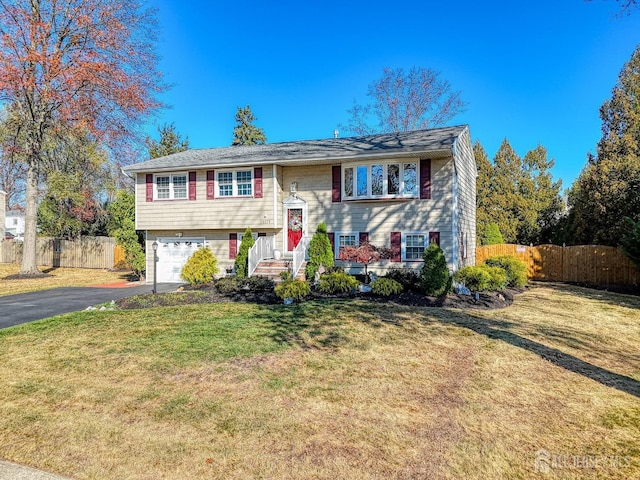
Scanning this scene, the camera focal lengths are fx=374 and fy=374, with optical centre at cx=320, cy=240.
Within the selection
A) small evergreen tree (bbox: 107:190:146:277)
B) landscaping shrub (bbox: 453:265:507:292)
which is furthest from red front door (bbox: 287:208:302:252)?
small evergreen tree (bbox: 107:190:146:277)

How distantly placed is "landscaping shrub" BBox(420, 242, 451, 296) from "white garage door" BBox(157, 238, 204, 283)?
33.5 ft

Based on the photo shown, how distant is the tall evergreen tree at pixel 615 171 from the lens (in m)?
16.5

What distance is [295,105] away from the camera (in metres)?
27.2

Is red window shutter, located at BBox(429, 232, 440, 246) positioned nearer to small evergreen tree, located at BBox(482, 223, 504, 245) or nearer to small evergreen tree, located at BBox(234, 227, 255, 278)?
small evergreen tree, located at BBox(234, 227, 255, 278)

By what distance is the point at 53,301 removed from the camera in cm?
1132

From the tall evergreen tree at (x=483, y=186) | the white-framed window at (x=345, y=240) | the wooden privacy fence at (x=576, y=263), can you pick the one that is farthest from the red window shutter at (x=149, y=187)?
the tall evergreen tree at (x=483, y=186)

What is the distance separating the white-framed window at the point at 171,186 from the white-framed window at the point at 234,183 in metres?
1.69

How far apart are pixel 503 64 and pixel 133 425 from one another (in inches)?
855

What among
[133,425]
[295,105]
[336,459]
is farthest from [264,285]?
[295,105]

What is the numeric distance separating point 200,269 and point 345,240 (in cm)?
546

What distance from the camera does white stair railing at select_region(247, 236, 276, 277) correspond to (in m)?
13.8

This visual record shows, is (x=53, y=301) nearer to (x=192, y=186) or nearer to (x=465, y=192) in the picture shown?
(x=192, y=186)

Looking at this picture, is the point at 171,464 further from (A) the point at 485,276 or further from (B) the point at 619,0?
(A) the point at 485,276

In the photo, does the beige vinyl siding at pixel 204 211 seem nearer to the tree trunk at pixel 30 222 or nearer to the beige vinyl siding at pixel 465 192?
the tree trunk at pixel 30 222
